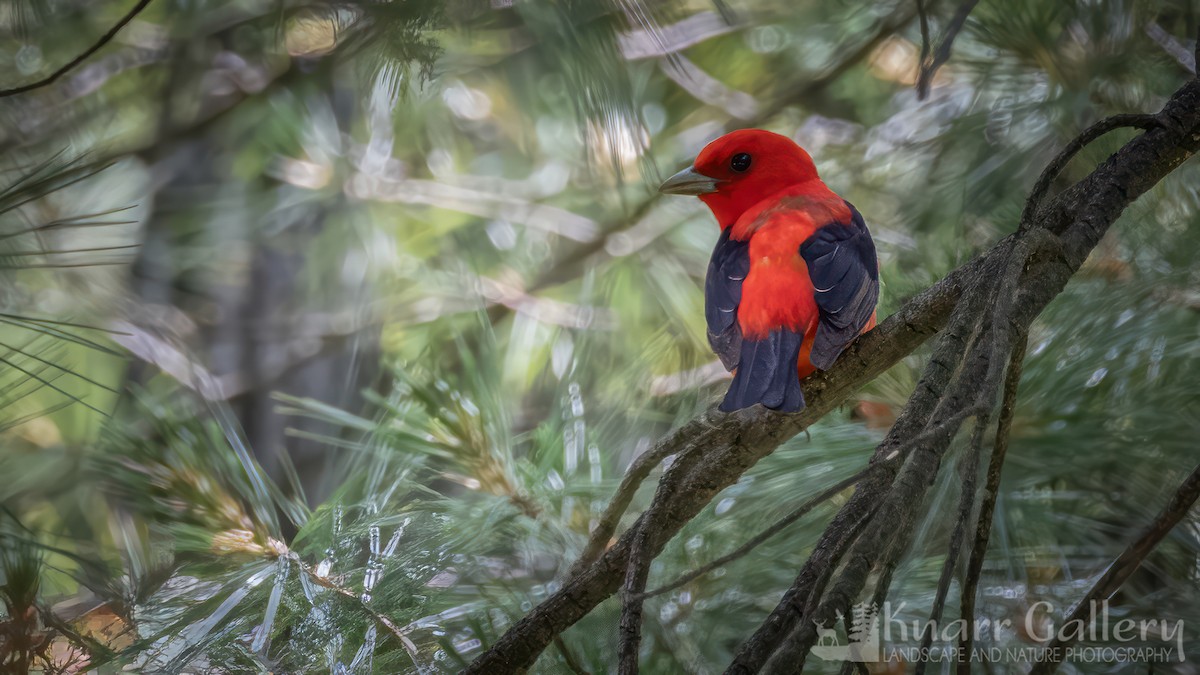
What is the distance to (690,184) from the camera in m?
1.61

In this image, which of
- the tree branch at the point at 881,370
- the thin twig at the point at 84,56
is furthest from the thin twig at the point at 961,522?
the thin twig at the point at 84,56

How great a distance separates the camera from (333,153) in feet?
9.59

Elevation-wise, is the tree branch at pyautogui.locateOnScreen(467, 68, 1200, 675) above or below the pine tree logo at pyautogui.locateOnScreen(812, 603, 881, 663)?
above

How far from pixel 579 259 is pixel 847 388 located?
1.74 metres

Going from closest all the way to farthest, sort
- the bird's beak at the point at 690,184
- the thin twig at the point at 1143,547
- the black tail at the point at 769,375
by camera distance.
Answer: the thin twig at the point at 1143,547, the black tail at the point at 769,375, the bird's beak at the point at 690,184

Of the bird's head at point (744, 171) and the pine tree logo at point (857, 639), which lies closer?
the pine tree logo at point (857, 639)

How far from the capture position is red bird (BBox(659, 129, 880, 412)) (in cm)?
116

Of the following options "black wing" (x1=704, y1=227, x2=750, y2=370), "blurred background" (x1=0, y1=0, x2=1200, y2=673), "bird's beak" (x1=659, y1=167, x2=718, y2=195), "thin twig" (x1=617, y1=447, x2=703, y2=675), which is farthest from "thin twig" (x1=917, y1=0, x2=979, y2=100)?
"thin twig" (x1=617, y1=447, x2=703, y2=675)

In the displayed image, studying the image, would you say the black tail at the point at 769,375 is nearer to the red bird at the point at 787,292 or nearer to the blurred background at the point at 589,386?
the red bird at the point at 787,292

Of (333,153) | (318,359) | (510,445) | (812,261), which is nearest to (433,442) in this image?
(510,445)

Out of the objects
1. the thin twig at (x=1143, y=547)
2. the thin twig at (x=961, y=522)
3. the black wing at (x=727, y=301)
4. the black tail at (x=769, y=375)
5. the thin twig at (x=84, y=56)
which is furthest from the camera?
the black wing at (x=727, y=301)

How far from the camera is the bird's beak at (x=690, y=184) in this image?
1594 millimetres

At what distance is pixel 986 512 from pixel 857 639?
0.14 meters

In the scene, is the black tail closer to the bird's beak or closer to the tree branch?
the tree branch
